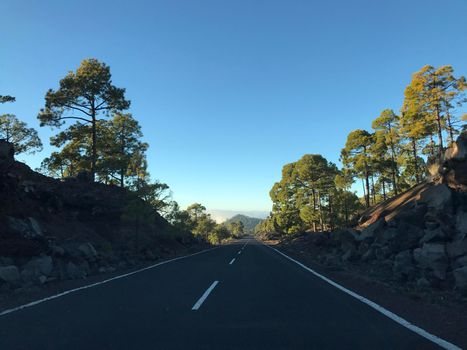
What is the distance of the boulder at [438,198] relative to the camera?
19.5 metres

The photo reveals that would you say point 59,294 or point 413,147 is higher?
point 413,147

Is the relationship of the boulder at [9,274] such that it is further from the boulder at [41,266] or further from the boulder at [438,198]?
the boulder at [438,198]

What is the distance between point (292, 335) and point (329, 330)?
728mm

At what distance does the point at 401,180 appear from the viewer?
5688 centimetres

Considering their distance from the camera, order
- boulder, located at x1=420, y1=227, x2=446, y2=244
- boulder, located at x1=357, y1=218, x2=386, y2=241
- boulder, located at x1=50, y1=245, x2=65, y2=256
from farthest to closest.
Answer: boulder, located at x1=357, y1=218, x2=386, y2=241 < boulder, located at x1=420, y1=227, x2=446, y2=244 < boulder, located at x1=50, y1=245, x2=65, y2=256

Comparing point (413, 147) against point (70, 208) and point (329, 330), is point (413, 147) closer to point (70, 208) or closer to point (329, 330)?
point (70, 208)

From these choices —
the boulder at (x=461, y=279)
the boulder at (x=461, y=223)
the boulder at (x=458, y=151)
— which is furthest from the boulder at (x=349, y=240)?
the boulder at (x=461, y=279)

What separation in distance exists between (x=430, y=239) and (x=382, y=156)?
33134 mm

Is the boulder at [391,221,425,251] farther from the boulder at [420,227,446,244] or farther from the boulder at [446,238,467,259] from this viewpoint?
the boulder at [446,238,467,259]

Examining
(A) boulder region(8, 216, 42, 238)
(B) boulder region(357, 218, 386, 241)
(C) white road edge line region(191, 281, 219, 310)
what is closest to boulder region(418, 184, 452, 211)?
(B) boulder region(357, 218, 386, 241)

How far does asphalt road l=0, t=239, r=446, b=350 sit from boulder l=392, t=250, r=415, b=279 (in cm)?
502

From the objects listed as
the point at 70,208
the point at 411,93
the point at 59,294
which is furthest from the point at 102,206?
the point at 411,93

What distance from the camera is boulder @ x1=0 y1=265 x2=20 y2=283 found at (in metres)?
11.9

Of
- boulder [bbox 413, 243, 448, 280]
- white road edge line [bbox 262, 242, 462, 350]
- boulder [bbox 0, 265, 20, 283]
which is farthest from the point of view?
boulder [bbox 413, 243, 448, 280]
